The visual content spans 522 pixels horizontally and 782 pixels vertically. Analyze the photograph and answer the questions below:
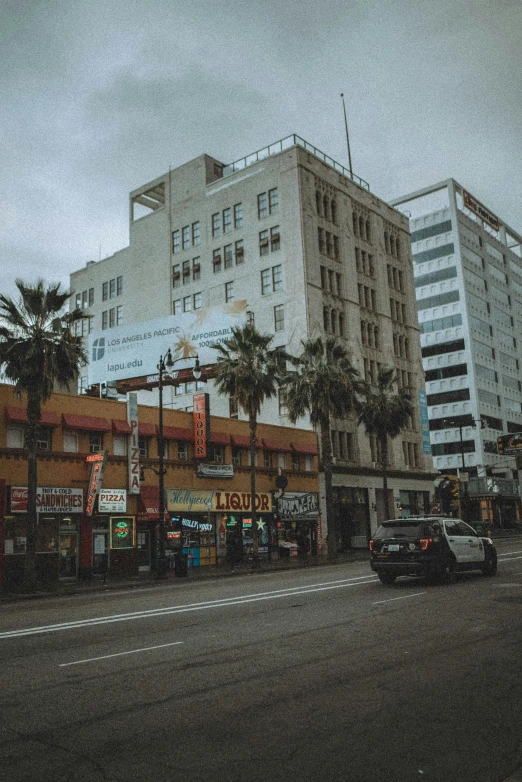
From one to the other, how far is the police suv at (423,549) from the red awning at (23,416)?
60.4ft

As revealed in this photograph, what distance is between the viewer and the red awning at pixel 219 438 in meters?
39.7

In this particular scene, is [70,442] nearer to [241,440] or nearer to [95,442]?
[95,442]

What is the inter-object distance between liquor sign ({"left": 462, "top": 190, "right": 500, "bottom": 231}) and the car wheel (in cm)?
7983

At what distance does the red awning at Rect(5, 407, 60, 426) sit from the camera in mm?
30547

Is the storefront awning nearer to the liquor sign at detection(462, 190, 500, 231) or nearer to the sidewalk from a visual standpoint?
the sidewalk

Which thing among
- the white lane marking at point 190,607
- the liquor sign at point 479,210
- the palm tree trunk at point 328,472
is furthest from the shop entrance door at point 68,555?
the liquor sign at point 479,210

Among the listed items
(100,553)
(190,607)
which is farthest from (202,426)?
(190,607)

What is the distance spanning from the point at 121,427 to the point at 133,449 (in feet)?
4.43

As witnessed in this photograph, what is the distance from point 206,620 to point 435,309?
82114 millimetres

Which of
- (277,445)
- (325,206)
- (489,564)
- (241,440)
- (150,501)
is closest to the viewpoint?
(489,564)

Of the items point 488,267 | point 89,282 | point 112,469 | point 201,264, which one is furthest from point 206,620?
point 488,267

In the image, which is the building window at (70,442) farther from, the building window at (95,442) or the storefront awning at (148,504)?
the storefront awning at (148,504)

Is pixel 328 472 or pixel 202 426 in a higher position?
pixel 202 426

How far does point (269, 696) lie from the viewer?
7098 mm
